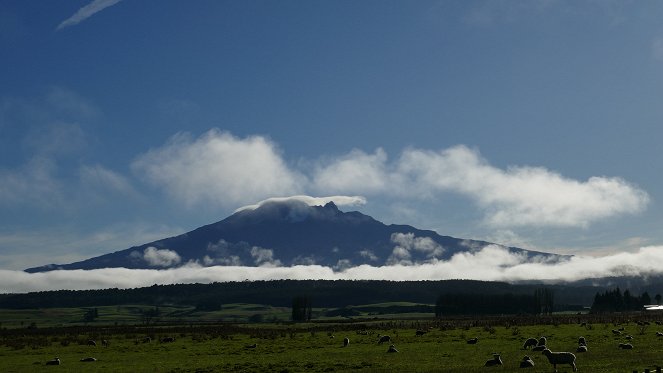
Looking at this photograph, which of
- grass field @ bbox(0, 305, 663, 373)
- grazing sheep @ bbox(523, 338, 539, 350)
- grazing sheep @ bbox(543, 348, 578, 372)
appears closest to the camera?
grazing sheep @ bbox(543, 348, 578, 372)

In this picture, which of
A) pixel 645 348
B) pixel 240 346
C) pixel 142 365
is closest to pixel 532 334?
pixel 645 348

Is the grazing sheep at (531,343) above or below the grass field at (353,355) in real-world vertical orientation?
above

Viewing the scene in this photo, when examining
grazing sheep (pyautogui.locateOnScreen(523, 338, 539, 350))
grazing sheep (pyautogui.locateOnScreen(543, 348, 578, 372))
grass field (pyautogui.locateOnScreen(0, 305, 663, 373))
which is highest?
grazing sheep (pyautogui.locateOnScreen(543, 348, 578, 372))

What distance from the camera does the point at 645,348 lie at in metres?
53.4

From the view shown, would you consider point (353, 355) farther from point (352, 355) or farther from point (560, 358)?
point (560, 358)

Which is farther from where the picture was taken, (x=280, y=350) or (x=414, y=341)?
(x=414, y=341)

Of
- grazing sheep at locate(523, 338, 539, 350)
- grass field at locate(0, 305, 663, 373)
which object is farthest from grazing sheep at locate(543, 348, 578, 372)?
grazing sheep at locate(523, 338, 539, 350)

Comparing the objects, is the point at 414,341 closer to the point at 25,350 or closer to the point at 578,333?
the point at 578,333

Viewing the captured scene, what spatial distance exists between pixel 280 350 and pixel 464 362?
77.8 feet

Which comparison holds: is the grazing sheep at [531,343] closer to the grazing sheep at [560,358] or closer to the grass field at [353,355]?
the grass field at [353,355]

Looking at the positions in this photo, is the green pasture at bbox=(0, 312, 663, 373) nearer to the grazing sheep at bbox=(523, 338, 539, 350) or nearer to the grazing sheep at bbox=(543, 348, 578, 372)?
the grazing sheep at bbox=(543, 348, 578, 372)

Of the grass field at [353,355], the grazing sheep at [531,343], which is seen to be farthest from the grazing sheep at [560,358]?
the grazing sheep at [531,343]

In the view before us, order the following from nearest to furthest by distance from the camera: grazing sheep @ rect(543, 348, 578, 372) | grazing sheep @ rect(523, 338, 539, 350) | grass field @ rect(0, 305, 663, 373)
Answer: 1. grazing sheep @ rect(543, 348, 578, 372)
2. grass field @ rect(0, 305, 663, 373)
3. grazing sheep @ rect(523, 338, 539, 350)

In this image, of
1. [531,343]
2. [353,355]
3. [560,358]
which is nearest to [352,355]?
[353,355]
